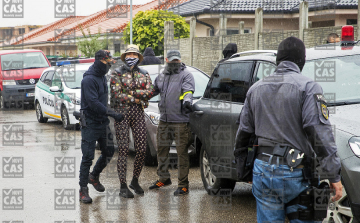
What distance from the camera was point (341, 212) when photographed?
435cm

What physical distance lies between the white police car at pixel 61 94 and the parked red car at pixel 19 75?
4.41m

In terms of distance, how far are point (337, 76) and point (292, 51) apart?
203cm

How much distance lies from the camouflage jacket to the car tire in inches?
41.0

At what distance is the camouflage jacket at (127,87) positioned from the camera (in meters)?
6.55

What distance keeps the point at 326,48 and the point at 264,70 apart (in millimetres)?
787

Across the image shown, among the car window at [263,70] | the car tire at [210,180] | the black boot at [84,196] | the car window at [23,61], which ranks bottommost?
the black boot at [84,196]

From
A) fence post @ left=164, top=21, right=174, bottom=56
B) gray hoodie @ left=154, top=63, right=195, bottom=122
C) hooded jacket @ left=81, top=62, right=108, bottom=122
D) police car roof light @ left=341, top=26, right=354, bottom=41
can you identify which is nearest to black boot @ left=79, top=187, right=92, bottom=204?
hooded jacket @ left=81, top=62, right=108, bottom=122

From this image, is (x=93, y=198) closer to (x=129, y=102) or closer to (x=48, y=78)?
(x=129, y=102)

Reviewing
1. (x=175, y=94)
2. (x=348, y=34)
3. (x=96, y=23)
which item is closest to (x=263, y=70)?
(x=348, y=34)

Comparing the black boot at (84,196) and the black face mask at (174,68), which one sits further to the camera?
the black face mask at (174,68)

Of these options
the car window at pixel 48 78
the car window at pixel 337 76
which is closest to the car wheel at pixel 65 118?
the car window at pixel 48 78

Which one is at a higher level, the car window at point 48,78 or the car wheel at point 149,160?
the car window at point 48,78

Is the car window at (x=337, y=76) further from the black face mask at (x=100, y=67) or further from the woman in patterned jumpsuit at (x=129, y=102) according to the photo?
the black face mask at (x=100, y=67)

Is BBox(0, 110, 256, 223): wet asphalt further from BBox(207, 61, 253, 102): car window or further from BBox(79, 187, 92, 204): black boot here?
BBox(207, 61, 253, 102): car window
